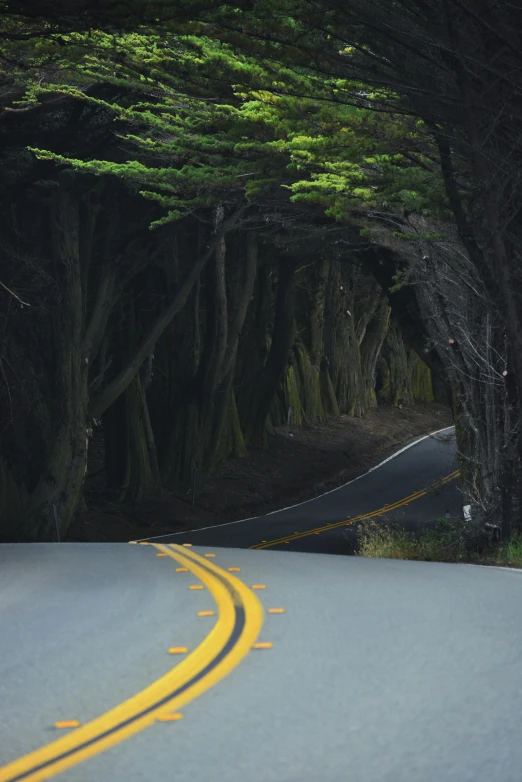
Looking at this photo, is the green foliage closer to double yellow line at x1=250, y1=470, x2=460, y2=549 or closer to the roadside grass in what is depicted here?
the roadside grass

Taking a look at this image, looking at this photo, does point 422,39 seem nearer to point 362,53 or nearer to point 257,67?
point 362,53

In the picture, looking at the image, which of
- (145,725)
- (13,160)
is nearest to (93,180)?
(13,160)

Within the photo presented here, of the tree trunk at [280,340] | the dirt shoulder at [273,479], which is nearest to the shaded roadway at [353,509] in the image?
the dirt shoulder at [273,479]

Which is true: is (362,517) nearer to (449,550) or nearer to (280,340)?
(280,340)

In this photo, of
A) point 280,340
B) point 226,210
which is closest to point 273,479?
point 280,340

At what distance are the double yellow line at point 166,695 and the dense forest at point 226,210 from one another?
562 centimetres

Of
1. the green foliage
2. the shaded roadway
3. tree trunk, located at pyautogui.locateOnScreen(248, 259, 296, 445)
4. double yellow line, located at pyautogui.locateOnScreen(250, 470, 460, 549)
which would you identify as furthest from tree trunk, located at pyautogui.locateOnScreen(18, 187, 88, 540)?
tree trunk, located at pyautogui.locateOnScreen(248, 259, 296, 445)

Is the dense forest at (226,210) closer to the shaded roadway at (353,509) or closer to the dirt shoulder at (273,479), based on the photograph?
the dirt shoulder at (273,479)

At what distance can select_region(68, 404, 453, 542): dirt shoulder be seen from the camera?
109 feet

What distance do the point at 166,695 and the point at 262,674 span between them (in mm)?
725

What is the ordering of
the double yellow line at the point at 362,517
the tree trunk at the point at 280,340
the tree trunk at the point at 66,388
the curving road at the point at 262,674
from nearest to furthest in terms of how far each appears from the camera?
1. the curving road at the point at 262,674
2. the tree trunk at the point at 66,388
3. the double yellow line at the point at 362,517
4. the tree trunk at the point at 280,340

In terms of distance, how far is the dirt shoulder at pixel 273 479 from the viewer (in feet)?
109

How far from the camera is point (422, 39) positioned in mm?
12453

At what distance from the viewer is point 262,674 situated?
6.95 meters
